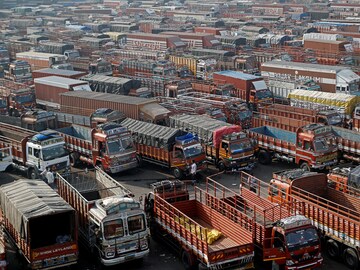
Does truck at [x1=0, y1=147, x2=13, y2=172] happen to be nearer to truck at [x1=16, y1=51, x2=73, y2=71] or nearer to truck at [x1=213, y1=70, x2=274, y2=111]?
truck at [x1=213, y1=70, x2=274, y2=111]

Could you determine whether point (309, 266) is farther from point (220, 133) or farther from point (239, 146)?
point (220, 133)

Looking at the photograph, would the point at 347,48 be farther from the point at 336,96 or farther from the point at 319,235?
the point at 319,235

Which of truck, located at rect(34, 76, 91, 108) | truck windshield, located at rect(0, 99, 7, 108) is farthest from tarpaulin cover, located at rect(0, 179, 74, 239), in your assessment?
truck windshield, located at rect(0, 99, 7, 108)

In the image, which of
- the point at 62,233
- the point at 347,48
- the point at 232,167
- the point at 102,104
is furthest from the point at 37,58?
the point at 62,233

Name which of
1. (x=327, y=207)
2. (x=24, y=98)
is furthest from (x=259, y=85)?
(x=327, y=207)

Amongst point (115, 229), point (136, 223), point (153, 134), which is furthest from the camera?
point (153, 134)

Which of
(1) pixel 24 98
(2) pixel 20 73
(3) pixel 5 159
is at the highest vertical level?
(2) pixel 20 73
